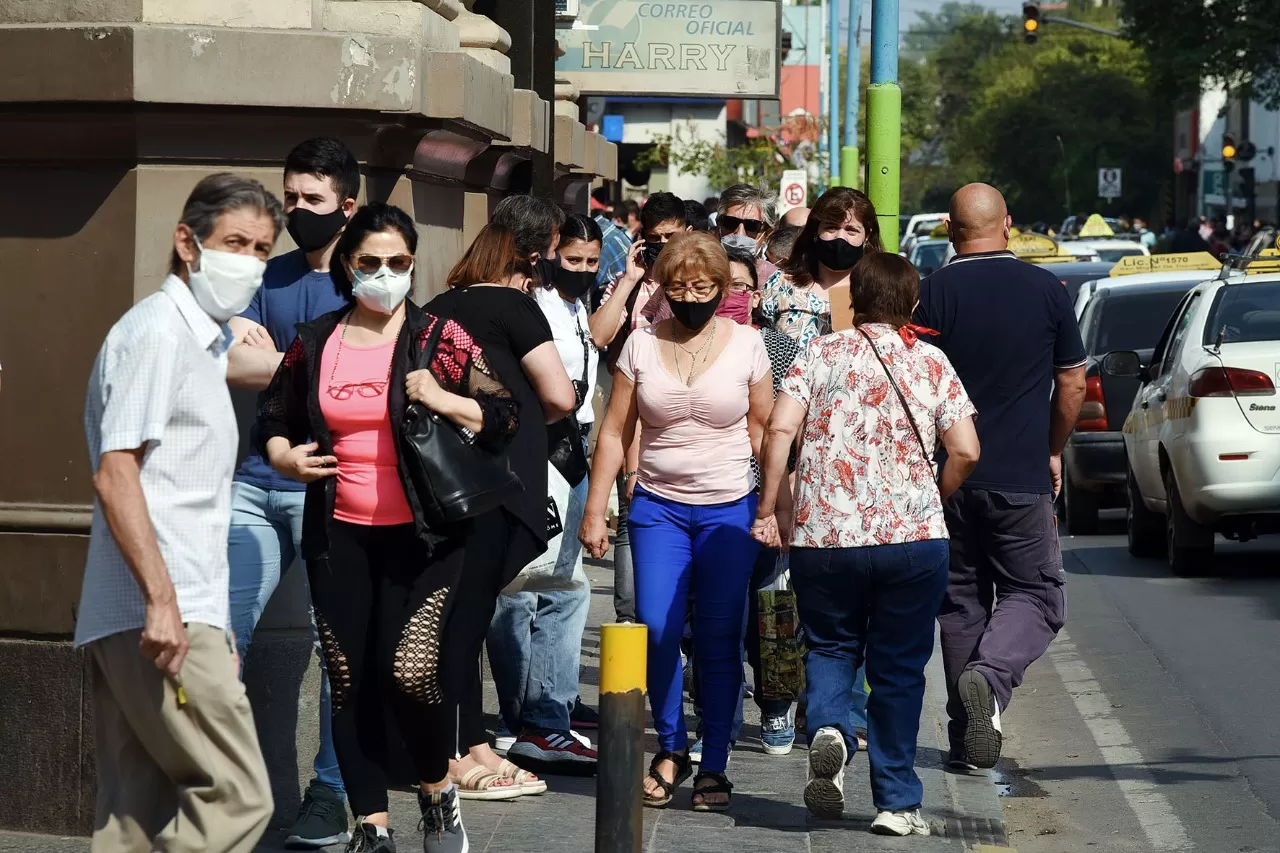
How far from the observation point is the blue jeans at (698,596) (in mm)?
6742

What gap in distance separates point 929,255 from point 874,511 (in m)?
30.5

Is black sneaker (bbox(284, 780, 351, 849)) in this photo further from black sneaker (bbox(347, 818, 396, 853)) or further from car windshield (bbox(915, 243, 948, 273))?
car windshield (bbox(915, 243, 948, 273))

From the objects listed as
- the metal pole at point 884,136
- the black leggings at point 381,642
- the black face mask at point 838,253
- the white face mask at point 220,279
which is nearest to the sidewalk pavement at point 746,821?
the black leggings at point 381,642

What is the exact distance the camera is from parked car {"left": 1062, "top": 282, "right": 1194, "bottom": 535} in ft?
51.3

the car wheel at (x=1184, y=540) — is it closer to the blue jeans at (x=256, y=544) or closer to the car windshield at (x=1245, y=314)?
the car windshield at (x=1245, y=314)

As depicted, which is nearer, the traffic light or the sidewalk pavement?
the sidewalk pavement

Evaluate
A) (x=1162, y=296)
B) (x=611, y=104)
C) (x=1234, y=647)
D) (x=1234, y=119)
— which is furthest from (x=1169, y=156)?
(x=1234, y=647)

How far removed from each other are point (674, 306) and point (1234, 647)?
4765 mm

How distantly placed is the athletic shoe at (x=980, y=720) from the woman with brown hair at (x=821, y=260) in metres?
1.35

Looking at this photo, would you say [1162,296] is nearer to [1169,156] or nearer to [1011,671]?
[1011,671]

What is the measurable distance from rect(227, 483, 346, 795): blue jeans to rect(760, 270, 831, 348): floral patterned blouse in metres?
2.31

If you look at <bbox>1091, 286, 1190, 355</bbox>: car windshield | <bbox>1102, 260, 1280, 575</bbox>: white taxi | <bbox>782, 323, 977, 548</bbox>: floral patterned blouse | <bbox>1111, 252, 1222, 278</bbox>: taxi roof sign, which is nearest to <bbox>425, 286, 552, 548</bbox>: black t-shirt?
<bbox>782, 323, 977, 548</bbox>: floral patterned blouse

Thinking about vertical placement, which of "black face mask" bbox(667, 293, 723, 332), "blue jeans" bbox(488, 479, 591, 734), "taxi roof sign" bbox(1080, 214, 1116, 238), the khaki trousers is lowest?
"blue jeans" bbox(488, 479, 591, 734)

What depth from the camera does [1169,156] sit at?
320ft
